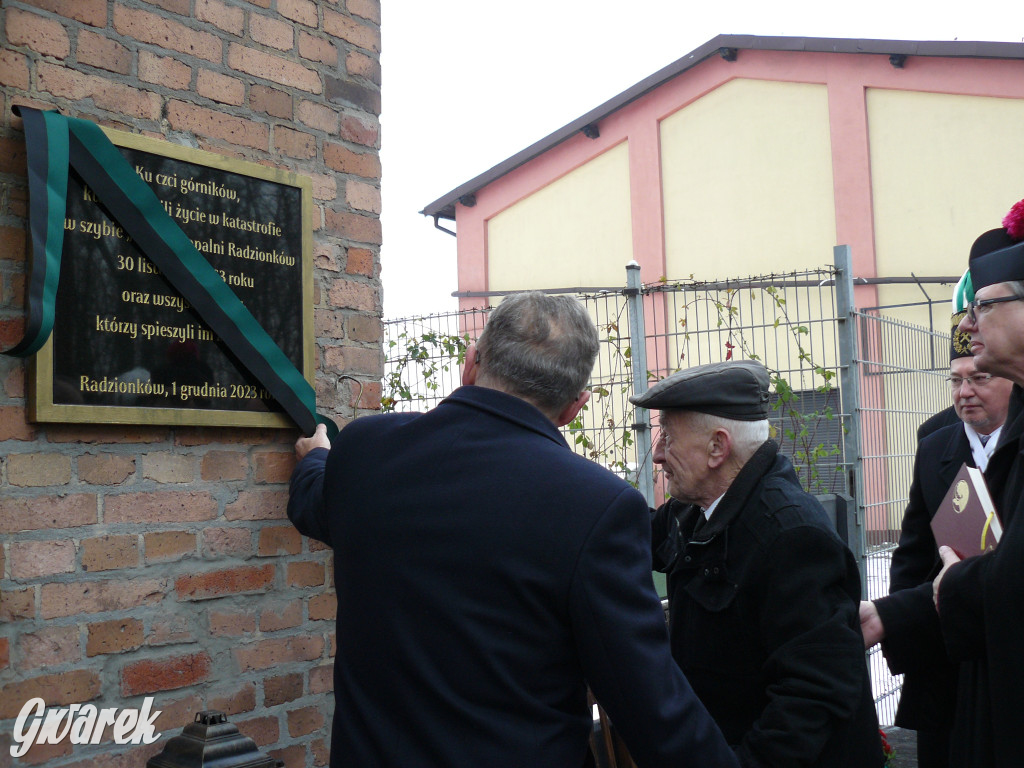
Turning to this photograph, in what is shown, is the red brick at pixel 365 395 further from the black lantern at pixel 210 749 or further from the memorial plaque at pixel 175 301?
the black lantern at pixel 210 749

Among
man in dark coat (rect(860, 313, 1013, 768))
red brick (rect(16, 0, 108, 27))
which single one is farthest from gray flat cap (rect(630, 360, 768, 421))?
red brick (rect(16, 0, 108, 27))

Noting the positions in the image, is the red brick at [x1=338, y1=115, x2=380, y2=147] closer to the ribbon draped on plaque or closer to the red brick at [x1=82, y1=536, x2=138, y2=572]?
the ribbon draped on plaque

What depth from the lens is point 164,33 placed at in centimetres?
255

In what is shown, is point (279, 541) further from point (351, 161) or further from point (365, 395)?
point (351, 161)

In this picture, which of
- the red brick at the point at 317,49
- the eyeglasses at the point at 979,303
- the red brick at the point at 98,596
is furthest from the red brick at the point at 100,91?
the eyeglasses at the point at 979,303

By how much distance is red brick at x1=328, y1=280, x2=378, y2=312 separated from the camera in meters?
2.93

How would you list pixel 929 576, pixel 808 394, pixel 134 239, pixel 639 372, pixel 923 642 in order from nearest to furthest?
pixel 134 239 < pixel 923 642 < pixel 929 576 < pixel 639 372 < pixel 808 394

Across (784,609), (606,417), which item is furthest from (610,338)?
(784,609)

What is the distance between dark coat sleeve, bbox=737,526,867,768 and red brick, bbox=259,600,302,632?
1290 millimetres

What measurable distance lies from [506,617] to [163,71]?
1660mm

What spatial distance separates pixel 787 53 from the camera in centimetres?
1394

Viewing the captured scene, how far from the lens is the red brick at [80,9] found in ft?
7.65

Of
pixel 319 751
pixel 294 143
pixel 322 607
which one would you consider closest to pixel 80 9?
pixel 294 143

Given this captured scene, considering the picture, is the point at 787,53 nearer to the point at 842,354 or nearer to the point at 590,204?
the point at 590,204
